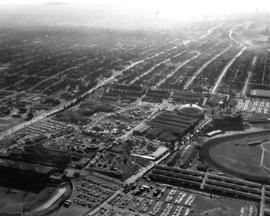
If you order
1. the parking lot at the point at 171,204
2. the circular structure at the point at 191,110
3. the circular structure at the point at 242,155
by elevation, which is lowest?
the parking lot at the point at 171,204

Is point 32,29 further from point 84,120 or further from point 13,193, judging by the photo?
A: point 13,193

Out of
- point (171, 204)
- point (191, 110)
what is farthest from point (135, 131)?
point (171, 204)

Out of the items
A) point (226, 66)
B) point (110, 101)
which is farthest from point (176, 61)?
point (110, 101)

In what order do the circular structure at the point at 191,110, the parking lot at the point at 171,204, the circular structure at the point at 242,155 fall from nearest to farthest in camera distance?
the parking lot at the point at 171,204, the circular structure at the point at 242,155, the circular structure at the point at 191,110

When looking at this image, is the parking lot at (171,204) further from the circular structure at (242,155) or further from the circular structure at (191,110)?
the circular structure at (191,110)

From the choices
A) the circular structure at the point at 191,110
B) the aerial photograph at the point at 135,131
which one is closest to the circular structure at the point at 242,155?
the aerial photograph at the point at 135,131

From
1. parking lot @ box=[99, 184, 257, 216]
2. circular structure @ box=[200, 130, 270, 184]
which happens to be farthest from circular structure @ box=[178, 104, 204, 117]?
parking lot @ box=[99, 184, 257, 216]
